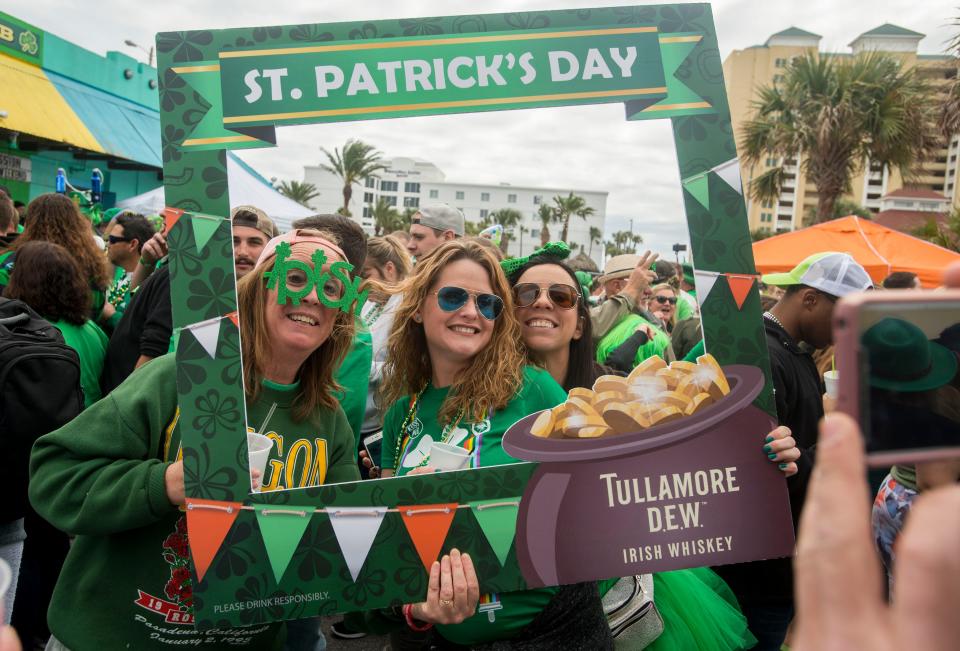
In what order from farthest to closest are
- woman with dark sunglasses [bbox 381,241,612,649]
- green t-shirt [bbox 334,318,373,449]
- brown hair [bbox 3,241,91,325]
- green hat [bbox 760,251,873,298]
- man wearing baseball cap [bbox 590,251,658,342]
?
1. man wearing baseball cap [bbox 590,251,658,342]
2. brown hair [bbox 3,241,91,325]
3. green hat [bbox 760,251,873,298]
4. green t-shirt [bbox 334,318,373,449]
5. woman with dark sunglasses [bbox 381,241,612,649]

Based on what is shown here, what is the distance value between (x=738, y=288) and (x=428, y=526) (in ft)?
3.61

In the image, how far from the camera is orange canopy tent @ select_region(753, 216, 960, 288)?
9.30 metres

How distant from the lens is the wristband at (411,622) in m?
1.86

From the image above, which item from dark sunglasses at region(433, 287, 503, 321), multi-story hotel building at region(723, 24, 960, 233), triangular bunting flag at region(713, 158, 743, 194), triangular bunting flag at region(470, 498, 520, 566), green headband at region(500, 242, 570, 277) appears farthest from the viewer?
multi-story hotel building at region(723, 24, 960, 233)

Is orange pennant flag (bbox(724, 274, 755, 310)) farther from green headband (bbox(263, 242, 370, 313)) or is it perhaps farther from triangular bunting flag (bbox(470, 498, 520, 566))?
green headband (bbox(263, 242, 370, 313))

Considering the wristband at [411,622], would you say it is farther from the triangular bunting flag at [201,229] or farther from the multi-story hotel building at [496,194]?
the multi-story hotel building at [496,194]

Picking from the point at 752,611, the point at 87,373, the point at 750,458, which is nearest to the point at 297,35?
the point at 750,458

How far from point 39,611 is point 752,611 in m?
3.68

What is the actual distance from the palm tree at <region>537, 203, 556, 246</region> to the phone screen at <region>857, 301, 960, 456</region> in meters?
1.67

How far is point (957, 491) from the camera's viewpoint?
20.7 inches

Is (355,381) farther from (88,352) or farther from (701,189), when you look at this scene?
(88,352)

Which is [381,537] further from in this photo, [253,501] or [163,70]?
[163,70]

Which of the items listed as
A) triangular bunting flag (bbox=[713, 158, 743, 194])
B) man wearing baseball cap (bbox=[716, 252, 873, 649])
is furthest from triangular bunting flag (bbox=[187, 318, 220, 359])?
man wearing baseball cap (bbox=[716, 252, 873, 649])

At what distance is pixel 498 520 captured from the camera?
1749mm
